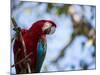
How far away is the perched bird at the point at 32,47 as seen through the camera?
7.64 feet

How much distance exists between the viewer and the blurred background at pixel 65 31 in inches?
93.1

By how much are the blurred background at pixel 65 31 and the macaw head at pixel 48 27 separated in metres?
0.04

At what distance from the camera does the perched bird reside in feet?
7.64

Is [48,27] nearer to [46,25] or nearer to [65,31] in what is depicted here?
[46,25]

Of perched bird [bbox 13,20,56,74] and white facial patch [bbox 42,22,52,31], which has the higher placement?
white facial patch [bbox 42,22,52,31]

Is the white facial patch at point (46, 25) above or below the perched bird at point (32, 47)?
above

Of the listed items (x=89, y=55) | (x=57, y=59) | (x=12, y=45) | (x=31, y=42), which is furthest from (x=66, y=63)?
(x=12, y=45)

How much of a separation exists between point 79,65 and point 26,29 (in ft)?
2.48

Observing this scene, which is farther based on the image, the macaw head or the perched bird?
the macaw head

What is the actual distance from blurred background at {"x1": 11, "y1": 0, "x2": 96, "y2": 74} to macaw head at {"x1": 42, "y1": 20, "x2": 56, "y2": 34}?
0.04 metres

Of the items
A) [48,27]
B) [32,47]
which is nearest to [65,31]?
[48,27]

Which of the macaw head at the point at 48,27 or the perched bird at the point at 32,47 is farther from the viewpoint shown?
the macaw head at the point at 48,27

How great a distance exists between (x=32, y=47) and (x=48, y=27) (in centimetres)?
29

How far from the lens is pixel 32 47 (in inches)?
93.7
